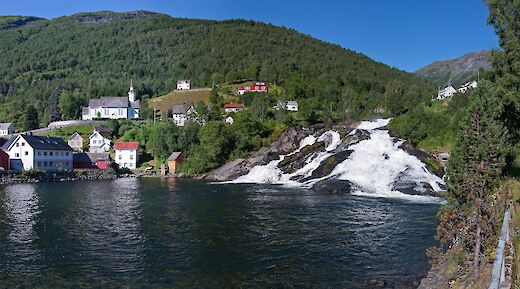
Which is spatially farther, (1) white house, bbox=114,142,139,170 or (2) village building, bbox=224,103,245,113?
(2) village building, bbox=224,103,245,113

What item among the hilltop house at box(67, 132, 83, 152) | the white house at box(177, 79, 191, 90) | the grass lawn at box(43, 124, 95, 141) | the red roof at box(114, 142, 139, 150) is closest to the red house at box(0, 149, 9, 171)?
the red roof at box(114, 142, 139, 150)

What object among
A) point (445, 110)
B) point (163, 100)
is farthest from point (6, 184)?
point (163, 100)

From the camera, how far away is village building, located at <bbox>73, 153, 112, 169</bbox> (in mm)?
82812

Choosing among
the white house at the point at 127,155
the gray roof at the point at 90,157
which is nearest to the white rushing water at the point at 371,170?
the white house at the point at 127,155

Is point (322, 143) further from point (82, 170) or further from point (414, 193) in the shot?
point (82, 170)

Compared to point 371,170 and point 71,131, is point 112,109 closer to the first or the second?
point 71,131

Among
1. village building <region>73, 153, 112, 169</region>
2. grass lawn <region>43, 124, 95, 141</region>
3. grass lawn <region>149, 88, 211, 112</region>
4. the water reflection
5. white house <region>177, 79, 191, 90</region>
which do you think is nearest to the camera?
the water reflection

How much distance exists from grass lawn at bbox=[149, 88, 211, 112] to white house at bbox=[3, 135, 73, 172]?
193ft

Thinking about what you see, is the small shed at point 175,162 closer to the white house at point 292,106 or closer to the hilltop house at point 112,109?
the hilltop house at point 112,109

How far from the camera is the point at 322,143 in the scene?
7038 cm

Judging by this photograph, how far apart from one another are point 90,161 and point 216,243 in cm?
6653

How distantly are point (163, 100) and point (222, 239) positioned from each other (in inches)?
5111

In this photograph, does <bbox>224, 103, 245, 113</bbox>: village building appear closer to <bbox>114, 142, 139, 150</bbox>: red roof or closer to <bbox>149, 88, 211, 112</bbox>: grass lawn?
<bbox>149, 88, 211, 112</bbox>: grass lawn

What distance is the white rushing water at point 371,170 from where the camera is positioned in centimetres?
4734
